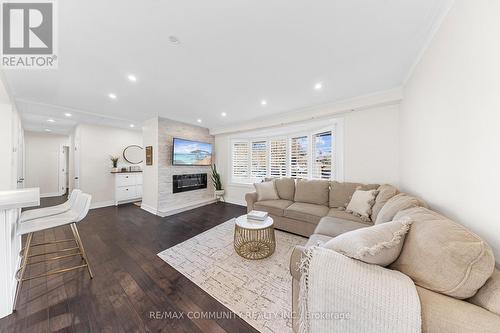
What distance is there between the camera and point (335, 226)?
199 centimetres

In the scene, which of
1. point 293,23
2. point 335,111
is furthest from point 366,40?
point 335,111

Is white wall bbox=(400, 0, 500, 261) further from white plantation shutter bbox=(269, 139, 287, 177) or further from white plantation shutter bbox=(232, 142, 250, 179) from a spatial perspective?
white plantation shutter bbox=(232, 142, 250, 179)

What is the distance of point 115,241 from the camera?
2.55 metres

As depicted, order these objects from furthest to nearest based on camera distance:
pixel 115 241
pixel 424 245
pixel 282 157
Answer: pixel 282 157 < pixel 115 241 < pixel 424 245

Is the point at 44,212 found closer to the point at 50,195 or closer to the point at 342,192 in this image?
the point at 342,192

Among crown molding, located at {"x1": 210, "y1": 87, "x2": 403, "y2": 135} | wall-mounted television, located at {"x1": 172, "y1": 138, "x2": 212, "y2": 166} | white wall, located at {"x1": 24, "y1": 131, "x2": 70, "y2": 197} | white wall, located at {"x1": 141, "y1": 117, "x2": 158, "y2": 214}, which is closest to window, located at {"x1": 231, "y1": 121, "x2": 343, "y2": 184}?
crown molding, located at {"x1": 210, "y1": 87, "x2": 403, "y2": 135}

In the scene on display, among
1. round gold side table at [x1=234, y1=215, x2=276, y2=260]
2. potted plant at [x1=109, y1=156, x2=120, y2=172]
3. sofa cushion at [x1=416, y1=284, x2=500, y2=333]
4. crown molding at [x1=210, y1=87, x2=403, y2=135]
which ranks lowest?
round gold side table at [x1=234, y1=215, x2=276, y2=260]

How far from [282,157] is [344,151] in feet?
4.90

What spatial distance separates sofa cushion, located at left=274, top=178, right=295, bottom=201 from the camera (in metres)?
3.42

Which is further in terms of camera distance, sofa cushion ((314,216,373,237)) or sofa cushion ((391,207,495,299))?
sofa cushion ((314,216,373,237))

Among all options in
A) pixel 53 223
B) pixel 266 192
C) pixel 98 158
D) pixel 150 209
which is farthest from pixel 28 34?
pixel 98 158

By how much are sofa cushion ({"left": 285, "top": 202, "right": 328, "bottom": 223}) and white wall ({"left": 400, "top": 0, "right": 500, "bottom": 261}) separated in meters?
1.24

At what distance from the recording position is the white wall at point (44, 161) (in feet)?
18.2

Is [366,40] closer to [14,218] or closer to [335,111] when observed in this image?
[335,111]
